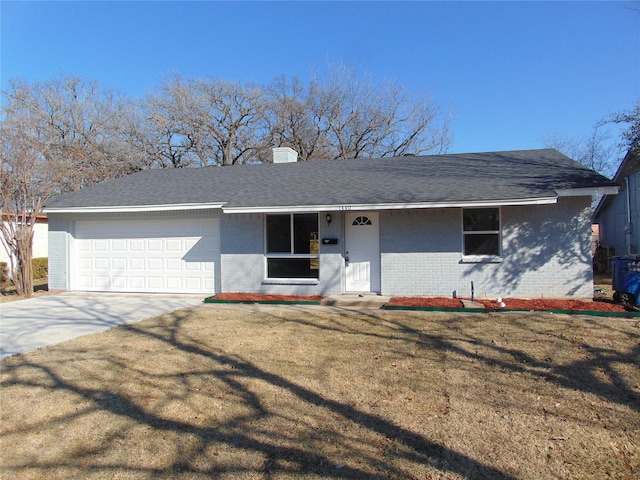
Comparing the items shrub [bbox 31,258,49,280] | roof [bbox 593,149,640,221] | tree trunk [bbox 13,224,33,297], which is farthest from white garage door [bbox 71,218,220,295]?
roof [bbox 593,149,640,221]

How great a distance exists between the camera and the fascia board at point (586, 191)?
9016mm

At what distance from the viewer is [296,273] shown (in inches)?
440

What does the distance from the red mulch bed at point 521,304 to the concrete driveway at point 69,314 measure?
5.20 m

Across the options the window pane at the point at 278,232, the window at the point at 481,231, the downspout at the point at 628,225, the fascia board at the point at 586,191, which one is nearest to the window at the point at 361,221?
the window pane at the point at 278,232

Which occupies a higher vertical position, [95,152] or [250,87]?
[250,87]

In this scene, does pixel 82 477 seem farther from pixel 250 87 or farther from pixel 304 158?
pixel 250 87

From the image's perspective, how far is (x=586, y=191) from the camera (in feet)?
30.1

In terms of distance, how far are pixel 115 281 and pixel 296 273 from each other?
5.66 meters

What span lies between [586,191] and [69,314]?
11659 mm

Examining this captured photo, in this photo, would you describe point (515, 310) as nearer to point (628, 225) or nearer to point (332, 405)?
point (332, 405)

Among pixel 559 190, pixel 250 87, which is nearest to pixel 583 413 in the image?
pixel 559 190

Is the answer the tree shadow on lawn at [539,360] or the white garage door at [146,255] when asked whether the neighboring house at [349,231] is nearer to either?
the white garage door at [146,255]

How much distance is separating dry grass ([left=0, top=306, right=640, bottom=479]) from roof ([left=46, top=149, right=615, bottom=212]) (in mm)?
3647

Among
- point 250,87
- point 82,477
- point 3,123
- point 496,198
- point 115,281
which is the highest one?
point 250,87
